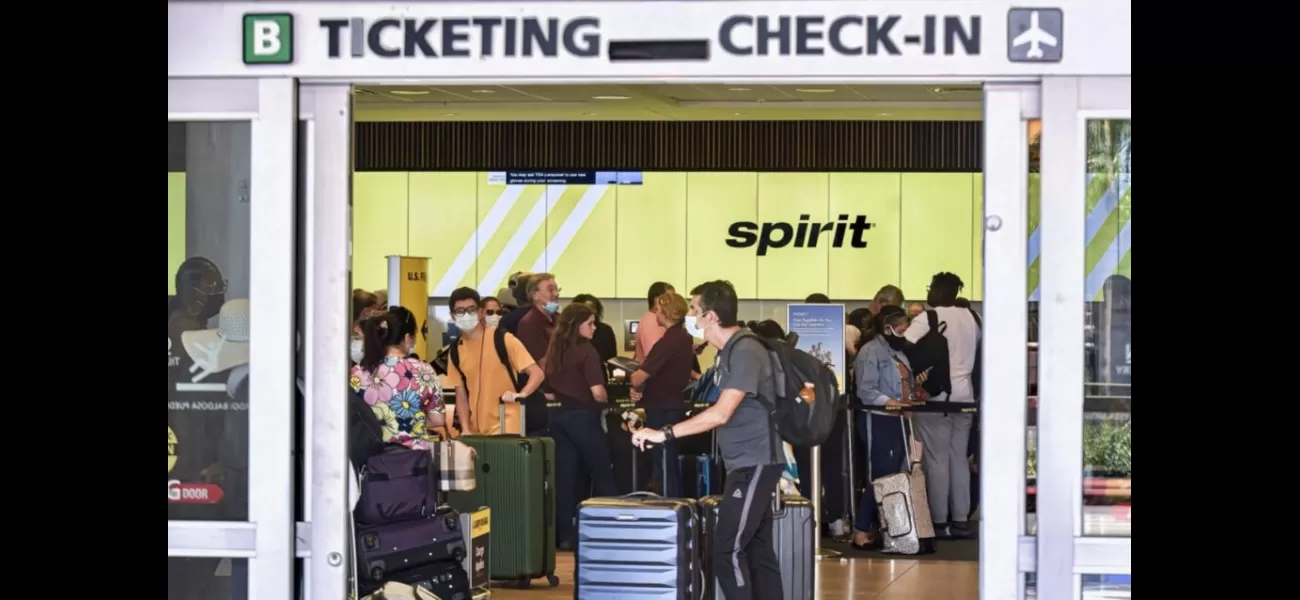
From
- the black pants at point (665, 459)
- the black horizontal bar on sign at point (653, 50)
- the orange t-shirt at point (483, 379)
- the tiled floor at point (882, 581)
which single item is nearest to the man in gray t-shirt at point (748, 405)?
the tiled floor at point (882, 581)

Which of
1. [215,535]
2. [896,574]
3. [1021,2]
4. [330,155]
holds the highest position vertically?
[1021,2]

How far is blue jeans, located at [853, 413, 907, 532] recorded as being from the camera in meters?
9.86

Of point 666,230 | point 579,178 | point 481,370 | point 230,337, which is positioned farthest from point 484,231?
point 230,337

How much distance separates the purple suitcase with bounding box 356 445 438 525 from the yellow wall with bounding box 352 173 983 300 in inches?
256

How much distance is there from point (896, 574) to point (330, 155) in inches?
220

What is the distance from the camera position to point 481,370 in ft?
32.0

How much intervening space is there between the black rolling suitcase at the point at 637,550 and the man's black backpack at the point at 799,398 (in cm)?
55

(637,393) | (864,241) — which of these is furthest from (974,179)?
(637,393)

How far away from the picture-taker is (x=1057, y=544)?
407 centimetres

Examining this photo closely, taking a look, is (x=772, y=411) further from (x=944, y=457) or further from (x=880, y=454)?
(x=944, y=457)

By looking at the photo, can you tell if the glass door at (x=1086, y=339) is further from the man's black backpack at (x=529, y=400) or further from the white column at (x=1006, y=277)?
the man's black backpack at (x=529, y=400)

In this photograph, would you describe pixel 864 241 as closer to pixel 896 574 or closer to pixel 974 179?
pixel 974 179

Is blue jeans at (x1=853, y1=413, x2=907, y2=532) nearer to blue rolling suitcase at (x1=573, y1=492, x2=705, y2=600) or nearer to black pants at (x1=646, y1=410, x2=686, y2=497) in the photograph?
black pants at (x1=646, y1=410, x2=686, y2=497)

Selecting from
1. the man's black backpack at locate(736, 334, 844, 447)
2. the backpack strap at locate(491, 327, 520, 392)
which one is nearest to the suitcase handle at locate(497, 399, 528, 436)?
the backpack strap at locate(491, 327, 520, 392)
